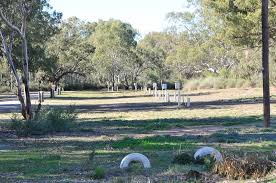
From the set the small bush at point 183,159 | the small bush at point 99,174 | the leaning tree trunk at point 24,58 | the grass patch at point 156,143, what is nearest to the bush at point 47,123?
the leaning tree trunk at point 24,58

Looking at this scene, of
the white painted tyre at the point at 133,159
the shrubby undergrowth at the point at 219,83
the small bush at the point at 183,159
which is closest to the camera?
the white painted tyre at the point at 133,159

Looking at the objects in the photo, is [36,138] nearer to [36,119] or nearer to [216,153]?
[36,119]

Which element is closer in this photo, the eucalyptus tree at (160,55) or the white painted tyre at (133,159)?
the white painted tyre at (133,159)

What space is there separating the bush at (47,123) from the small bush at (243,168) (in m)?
12.7

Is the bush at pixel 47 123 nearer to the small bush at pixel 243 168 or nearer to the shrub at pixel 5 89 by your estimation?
the small bush at pixel 243 168

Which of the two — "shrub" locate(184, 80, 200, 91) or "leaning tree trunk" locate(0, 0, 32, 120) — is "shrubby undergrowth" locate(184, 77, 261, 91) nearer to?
"shrub" locate(184, 80, 200, 91)

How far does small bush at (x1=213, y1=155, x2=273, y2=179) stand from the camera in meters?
10.3

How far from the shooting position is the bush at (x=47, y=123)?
22250mm

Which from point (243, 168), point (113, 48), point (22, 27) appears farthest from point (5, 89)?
point (243, 168)

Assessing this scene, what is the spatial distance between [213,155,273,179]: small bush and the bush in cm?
A: 1274

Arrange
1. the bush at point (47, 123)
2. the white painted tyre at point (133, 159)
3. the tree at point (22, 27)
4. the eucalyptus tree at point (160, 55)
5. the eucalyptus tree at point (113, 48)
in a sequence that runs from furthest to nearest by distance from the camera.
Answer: the eucalyptus tree at point (160, 55) → the eucalyptus tree at point (113, 48) → the tree at point (22, 27) → the bush at point (47, 123) → the white painted tyre at point (133, 159)

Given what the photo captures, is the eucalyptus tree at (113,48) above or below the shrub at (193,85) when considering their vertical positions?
above

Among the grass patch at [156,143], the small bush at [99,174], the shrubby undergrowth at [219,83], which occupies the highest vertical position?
the shrubby undergrowth at [219,83]

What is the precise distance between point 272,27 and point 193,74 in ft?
216
